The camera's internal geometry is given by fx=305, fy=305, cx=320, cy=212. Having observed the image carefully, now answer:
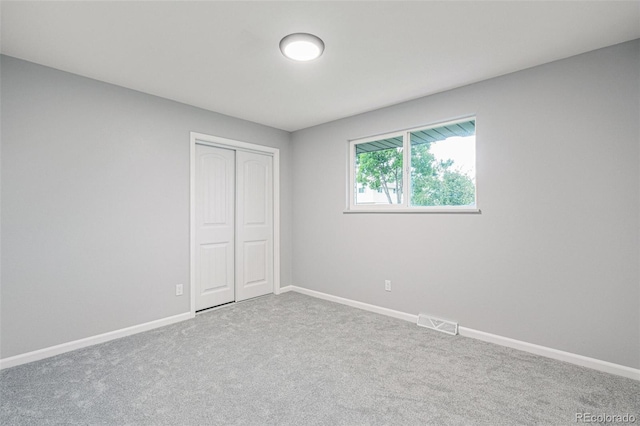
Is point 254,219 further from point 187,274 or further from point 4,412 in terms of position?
point 4,412

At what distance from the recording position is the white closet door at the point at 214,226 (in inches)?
142

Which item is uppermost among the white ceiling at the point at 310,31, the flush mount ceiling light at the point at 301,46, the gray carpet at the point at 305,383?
the white ceiling at the point at 310,31

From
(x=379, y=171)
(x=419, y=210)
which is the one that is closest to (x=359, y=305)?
(x=419, y=210)

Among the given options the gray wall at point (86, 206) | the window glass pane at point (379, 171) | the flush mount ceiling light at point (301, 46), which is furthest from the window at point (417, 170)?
the gray wall at point (86, 206)

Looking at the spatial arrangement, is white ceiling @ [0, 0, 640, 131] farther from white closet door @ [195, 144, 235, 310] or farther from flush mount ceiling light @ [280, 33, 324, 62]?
white closet door @ [195, 144, 235, 310]

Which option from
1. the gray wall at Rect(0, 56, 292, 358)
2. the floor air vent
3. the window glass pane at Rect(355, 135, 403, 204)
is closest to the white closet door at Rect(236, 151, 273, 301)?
the gray wall at Rect(0, 56, 292, 358)

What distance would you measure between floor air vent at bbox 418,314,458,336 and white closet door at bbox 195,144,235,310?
2.32 m

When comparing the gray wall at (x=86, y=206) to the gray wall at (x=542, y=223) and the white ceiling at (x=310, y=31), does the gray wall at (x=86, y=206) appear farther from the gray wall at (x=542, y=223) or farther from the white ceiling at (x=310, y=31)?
the gray wall at (x=542, y=223)

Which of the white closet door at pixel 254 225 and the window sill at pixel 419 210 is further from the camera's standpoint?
the white closet door at pixel 254 225

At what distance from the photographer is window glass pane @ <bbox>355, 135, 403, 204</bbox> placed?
3.50 m

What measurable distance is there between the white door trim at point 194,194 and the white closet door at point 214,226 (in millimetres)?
110

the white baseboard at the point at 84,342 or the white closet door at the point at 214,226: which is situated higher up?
the white closet door at the point at 214,226

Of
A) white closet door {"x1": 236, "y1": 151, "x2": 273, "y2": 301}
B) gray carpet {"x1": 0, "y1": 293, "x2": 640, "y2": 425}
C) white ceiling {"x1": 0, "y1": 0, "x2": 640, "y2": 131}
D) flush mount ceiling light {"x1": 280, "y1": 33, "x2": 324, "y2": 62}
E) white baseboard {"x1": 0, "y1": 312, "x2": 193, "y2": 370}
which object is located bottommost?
gray carpet {"x1": 0, "y1": 293, "x2": 640, "y2": 425}

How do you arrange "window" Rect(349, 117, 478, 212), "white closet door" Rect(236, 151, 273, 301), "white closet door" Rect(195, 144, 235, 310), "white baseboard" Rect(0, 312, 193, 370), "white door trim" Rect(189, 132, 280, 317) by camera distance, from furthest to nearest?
"white closet door" Rect(236, 151, 273, 301) → "white closet door" Rect(195, 144, 235, 310) → "white door trim" Rect(189, 132, 280, 317) → "window" Rect(349, 117, 478, 212) → "white baseboard" Rect(0, 312, 193, 370)
